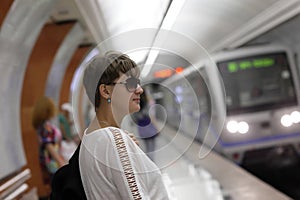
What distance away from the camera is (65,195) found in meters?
1.47

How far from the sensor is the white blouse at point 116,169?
4.38ft

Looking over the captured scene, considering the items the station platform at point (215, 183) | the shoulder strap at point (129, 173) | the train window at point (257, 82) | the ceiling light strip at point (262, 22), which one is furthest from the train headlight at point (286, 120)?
the shoulder strap at point (129, 173)

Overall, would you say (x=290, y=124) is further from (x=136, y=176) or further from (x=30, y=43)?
(x=136, y=176)

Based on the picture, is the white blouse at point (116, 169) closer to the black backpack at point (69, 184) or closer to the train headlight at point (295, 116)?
the black backpack at point (69, 184)

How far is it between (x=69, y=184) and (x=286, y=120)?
716 centimetres

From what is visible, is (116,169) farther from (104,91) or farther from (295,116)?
(295,116)

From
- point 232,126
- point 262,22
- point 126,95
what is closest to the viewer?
point 126,95

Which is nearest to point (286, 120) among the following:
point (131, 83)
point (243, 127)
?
point (243, 127)

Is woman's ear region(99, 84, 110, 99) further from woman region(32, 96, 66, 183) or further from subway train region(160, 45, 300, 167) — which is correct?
subway train region(160, 45, 300, 167)

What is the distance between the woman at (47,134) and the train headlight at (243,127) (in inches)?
172

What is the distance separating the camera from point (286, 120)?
26.3 ft

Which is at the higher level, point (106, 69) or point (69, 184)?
point (106, 69)

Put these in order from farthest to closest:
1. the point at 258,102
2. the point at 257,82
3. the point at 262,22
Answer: the point at 257,82 → the point at 258,102 → the point at 262,22

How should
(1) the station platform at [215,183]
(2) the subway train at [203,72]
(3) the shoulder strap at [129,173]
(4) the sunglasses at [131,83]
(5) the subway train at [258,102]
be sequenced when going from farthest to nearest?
(5) the subway train at [258,102] → (1) the station platform at [215,183] → (2) the subway train at [203,72] → (4) the sunglasses at [131,83] → (3) the shoulder strap at [129,173]
